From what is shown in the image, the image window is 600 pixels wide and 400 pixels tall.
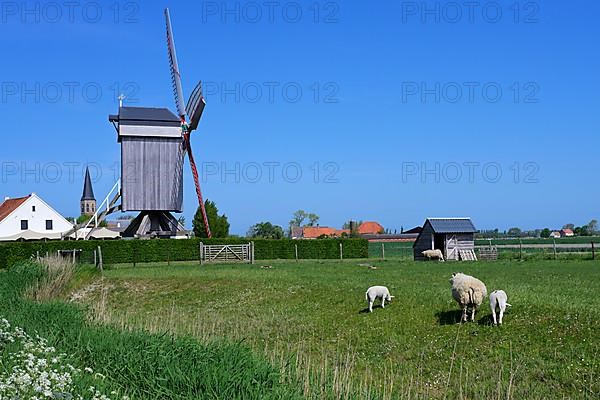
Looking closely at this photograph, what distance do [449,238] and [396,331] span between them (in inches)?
1297

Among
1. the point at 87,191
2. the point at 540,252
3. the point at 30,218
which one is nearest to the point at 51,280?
the point at 540,252

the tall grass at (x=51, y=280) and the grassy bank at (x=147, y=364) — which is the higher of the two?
the tall grass at (x=51, y=280)

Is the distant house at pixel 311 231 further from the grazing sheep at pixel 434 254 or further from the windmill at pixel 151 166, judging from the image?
the grazing sheep at pixel 434 254

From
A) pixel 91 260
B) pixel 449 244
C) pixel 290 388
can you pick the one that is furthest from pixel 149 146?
pixel 290 388

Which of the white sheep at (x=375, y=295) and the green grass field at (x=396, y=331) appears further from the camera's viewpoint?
the white sheep at (x=375, y=295)

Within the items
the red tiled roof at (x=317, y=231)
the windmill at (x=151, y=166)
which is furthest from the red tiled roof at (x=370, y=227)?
the windmill at (x=151, y=166)

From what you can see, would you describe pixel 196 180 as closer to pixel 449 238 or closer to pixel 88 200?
pixel 449 238

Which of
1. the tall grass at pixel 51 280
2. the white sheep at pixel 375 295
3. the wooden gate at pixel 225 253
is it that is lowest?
the white sheep at pixel 375 295

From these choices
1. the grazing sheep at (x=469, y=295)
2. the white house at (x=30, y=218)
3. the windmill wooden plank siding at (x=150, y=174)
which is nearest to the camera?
the grazing sheep at (x=469, y=295)

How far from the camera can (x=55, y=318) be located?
12.2 meters

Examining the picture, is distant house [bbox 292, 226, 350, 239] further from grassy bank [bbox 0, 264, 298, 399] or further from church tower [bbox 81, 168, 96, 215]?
grassy bank [bbox 0, 264, 298, 399]

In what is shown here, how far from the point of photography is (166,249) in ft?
157

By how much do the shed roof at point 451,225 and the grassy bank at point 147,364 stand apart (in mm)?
37930

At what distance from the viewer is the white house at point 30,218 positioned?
7125 centimetres
